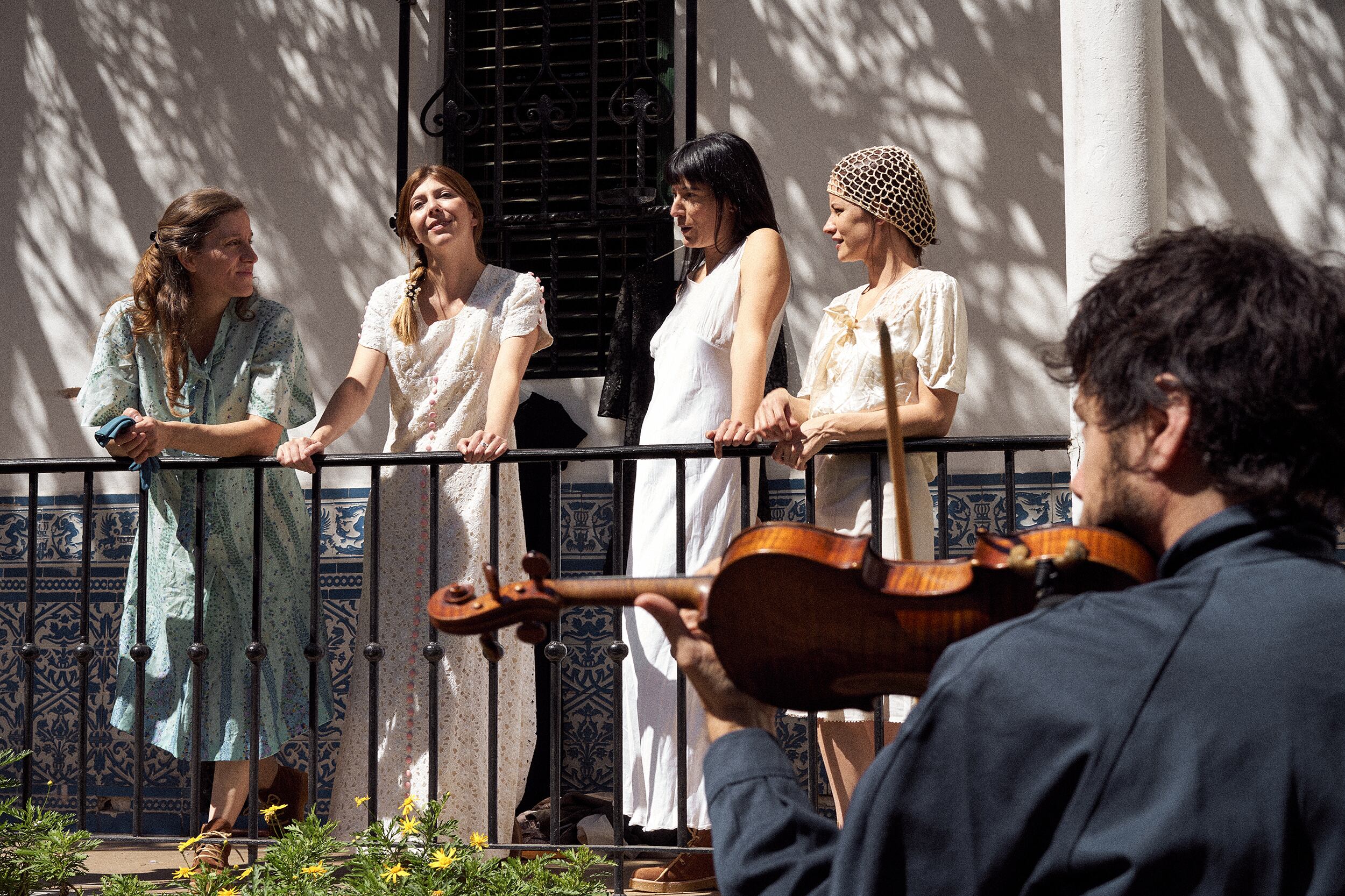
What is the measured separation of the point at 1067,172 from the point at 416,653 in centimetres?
236

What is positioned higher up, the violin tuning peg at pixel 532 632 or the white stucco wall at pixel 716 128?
the white stucco wall at pixel 716 128

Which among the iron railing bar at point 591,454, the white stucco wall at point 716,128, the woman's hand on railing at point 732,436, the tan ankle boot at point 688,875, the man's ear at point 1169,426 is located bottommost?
the tan ankle boot at point 688,875

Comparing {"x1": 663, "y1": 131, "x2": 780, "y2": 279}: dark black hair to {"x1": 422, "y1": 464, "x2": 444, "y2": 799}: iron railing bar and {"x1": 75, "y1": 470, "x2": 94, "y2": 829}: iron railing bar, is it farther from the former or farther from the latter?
{"x1": 75, "y1": 470, "x2": 94, "y2": 829}: iron railing bar

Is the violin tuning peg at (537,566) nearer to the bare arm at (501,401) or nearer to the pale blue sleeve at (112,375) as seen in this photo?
the bare arm at (501,401)

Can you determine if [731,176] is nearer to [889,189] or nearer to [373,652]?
[889,189]

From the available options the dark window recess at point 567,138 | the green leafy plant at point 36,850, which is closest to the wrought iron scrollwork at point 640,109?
the dark window recess at point 567,138

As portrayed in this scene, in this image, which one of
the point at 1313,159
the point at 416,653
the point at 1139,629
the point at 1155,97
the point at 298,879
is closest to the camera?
the point at 1139,629

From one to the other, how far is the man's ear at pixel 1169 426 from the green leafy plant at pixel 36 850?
3.47m

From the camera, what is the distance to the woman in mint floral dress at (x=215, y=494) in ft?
14.5

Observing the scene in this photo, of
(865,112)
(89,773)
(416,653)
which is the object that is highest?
(865,112)

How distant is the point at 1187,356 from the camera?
1.44 metres

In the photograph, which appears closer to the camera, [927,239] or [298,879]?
[298,879]

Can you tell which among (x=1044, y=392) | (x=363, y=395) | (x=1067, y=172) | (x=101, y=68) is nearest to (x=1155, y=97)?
(x=1067, y=172)

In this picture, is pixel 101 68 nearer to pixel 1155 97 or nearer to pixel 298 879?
pixel 298 879
